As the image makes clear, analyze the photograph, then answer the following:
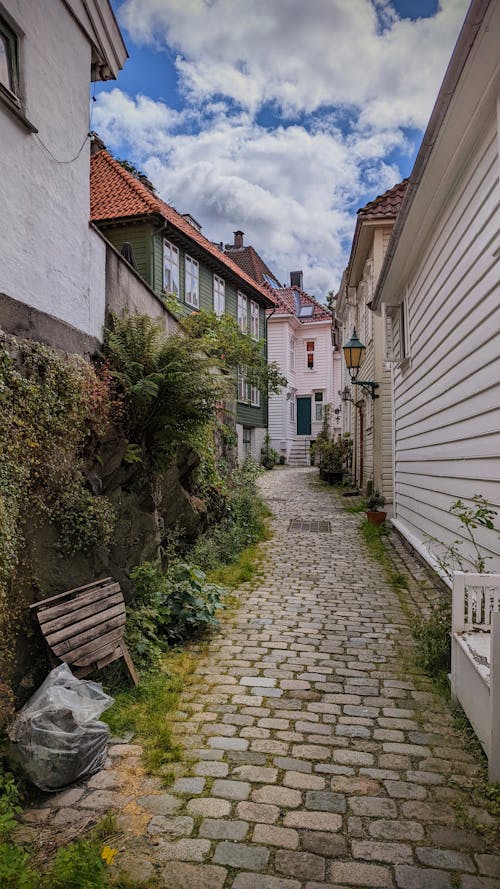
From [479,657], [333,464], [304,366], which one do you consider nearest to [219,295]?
[333,464]

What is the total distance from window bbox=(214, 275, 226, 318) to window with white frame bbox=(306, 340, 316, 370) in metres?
12.5

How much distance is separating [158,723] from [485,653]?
2104 mm

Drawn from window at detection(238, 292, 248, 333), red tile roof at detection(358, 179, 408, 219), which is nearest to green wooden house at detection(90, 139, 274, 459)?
window at detection(238, 292, 248, 333)

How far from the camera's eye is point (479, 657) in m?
3.18

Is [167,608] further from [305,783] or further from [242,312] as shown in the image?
[242,312]

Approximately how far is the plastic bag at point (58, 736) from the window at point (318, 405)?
27.9 meters

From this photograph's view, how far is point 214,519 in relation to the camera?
846cm

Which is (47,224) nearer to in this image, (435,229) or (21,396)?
(21,396)

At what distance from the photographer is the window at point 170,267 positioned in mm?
14836

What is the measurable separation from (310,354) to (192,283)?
1502 cm

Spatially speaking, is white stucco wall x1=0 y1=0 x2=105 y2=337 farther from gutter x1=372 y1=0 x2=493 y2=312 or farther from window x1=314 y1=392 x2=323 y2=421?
window x1=314 y1=392 x2=323 y2=421

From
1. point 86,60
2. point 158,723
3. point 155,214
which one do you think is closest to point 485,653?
point 158,723

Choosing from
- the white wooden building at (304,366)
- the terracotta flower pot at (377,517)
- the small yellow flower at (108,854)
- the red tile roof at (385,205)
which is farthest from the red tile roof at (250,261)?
the small yellow flower at (108,854)

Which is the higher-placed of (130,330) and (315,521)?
(130,330)
